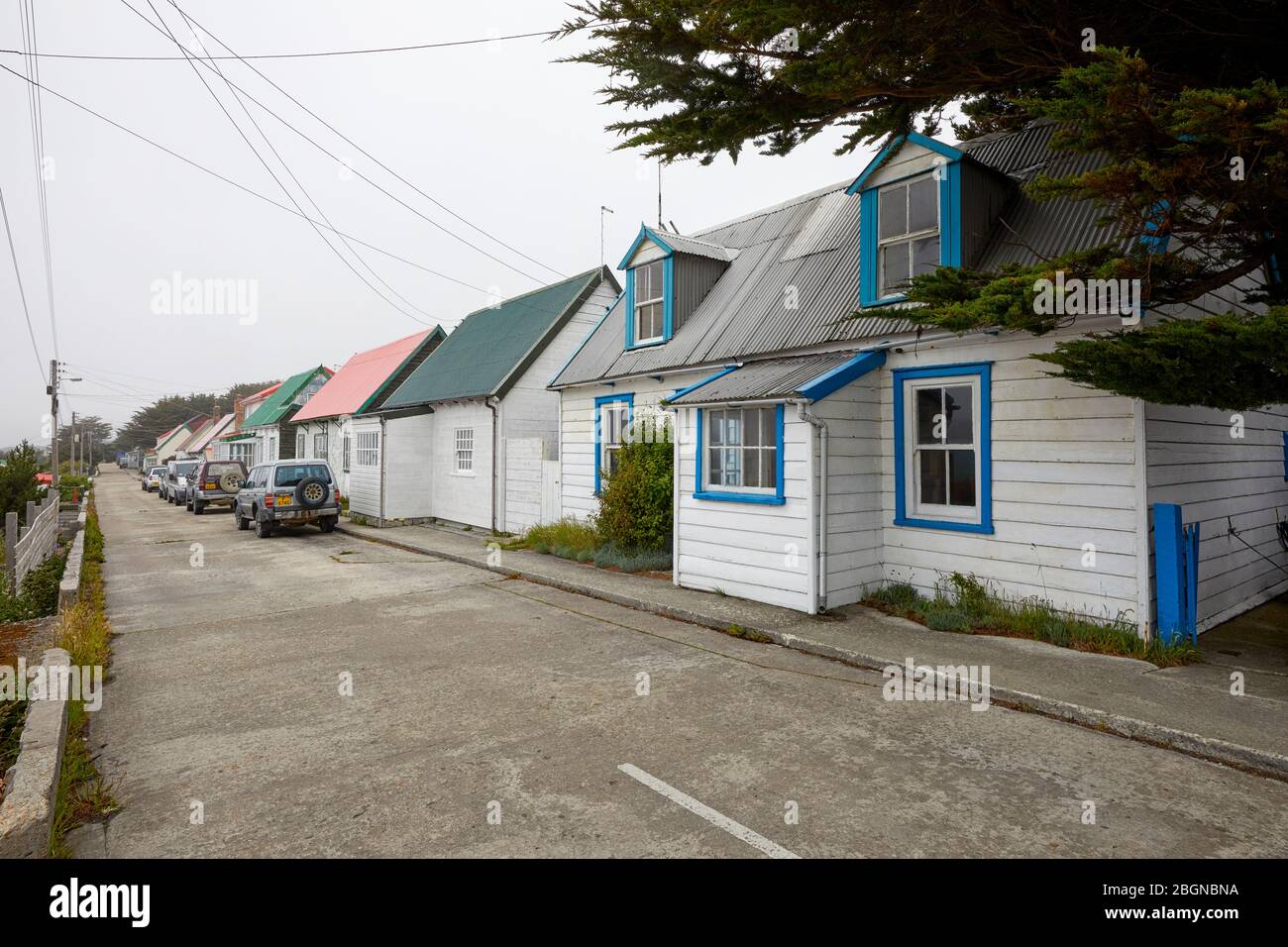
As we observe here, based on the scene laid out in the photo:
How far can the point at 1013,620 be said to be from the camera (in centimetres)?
761

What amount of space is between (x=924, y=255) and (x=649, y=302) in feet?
20.2

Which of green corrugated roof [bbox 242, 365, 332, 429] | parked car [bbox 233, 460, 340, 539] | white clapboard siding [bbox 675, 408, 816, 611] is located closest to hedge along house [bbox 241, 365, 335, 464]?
green corrugated roof [bbox 242, 365, 332, 429]

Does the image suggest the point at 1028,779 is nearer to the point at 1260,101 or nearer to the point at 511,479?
the point at 1260,101

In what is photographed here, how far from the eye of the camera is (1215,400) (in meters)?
5.55

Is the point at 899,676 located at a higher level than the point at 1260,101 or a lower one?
lower

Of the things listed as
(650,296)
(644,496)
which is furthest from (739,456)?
(650,296)

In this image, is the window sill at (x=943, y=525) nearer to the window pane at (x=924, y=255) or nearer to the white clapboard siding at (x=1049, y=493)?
the white clapboard siding at (x=1049, y=493)

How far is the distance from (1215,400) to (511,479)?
46.9 feet

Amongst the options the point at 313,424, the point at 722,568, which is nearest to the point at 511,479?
the point at 722,568

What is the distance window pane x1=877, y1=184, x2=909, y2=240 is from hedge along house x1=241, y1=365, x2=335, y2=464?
30.5 metres

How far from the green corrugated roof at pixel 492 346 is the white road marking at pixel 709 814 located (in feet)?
45.8

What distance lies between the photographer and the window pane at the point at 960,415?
8.48 meters

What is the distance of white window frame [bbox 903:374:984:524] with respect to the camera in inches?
329

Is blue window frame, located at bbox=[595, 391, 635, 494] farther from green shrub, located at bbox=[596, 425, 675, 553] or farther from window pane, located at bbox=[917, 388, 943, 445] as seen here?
window pane, located at bbox=[917, 388, 943, 445]
